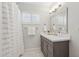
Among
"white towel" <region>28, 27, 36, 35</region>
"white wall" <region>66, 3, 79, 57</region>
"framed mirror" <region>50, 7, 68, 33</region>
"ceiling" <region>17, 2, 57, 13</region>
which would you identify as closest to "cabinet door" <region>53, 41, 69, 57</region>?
"white wall" <region>66, 3, 79, 57</region>

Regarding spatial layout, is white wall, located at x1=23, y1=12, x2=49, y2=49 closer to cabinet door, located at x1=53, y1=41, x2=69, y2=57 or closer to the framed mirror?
the framed mirror

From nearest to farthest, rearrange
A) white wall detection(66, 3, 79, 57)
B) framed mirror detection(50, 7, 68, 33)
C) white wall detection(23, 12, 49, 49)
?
1. white wall detection(66, 3, 79, 57)
2. framed mirror detection(50, 7, 68, 33)
3. white wall detection(23, 12, 49, 49)

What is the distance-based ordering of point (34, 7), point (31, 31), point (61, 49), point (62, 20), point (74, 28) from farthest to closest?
point (34, 7)
point (31, 31)
point (62, 20)
point (61, 49)
point (74, 28)

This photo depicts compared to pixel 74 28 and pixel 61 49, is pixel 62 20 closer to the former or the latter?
pixel 74 28

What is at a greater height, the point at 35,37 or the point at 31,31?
the point at 31,31

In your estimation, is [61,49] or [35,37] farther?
[35,37]

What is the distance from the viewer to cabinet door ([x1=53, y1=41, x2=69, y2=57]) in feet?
7.71

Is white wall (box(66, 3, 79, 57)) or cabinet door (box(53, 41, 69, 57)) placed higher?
white wall (box(66, 3, 79, 57))

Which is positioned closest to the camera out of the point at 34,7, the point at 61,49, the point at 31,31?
the point at 61,49

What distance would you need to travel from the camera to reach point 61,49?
7.92 feet

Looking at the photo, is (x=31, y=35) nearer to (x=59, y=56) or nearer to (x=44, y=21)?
(x=44, y=21)

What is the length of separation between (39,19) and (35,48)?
1.46 m

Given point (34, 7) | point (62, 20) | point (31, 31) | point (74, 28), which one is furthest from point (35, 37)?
point (74, 28)

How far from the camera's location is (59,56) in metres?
2.39
